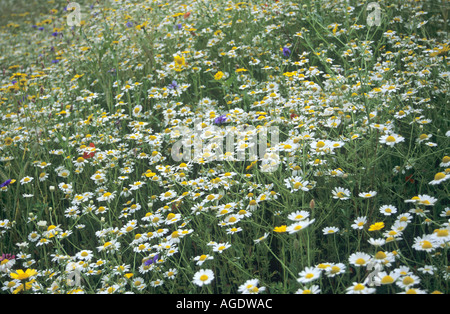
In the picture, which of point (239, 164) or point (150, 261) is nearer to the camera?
point (150, 261)

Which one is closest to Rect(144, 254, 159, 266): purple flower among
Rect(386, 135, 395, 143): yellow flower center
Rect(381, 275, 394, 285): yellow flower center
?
Rect(381, 275, 394, 285): yellow flower center

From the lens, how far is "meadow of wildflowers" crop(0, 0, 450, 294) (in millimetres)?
1865

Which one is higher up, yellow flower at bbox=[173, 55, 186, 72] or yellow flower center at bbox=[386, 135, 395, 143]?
yellow flower at bbox=[173, 55, 186, 72]

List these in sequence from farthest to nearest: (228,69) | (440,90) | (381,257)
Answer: (228,69) < (440,90) < (381,257)

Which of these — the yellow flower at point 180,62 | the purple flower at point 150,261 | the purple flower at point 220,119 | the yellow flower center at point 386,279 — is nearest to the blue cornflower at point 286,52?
the yellow flower at point 180,62

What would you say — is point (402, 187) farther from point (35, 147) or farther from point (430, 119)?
point (35, 147)

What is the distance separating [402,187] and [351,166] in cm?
26

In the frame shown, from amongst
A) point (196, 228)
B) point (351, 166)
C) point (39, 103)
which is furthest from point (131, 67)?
point (351, 166)

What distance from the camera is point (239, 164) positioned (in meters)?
2.51

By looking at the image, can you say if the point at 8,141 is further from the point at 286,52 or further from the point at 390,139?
the point at 390,139

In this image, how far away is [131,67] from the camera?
392 cm

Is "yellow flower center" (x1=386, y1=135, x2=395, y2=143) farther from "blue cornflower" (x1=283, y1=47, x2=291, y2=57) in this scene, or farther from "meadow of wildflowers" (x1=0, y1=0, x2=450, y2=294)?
"blue cornflower" (x1=283, y1=47, x2=291, y2=57)

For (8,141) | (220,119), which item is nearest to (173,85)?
(220,119)

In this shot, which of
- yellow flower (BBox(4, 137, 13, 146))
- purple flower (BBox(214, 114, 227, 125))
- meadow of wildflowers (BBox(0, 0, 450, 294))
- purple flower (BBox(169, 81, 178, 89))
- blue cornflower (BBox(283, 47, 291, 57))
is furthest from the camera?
blue cornflower (BBox(283, 47, 291, 57))
